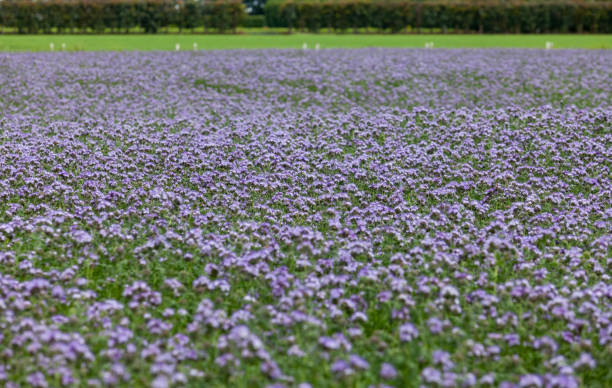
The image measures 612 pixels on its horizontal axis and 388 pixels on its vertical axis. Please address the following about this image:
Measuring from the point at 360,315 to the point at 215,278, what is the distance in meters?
1.70

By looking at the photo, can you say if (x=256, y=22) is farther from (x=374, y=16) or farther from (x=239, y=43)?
(x=239, y=43)

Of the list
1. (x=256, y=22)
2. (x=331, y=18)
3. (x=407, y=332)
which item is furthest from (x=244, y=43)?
(x=407, y=332)

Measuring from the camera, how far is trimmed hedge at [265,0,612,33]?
2251 inches

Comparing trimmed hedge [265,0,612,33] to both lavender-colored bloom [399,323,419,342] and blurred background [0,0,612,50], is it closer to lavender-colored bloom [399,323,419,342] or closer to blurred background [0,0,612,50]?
blurred background [0,0,612,50]

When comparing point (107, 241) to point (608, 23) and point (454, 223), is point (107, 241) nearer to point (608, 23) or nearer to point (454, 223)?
point (454, 223)

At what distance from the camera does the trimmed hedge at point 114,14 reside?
51156 millimetres

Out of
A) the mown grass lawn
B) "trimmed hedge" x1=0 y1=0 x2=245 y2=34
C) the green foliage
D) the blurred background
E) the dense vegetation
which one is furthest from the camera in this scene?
the green foliage

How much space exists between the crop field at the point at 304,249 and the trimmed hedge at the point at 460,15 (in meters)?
44.6

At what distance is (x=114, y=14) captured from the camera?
2077 inches

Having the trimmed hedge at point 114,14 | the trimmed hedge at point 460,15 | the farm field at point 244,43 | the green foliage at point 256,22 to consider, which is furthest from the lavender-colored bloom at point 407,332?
the green foliage at point 256,22

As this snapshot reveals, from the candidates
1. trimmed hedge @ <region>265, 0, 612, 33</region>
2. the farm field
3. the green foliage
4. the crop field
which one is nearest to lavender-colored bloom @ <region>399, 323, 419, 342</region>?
the crop field

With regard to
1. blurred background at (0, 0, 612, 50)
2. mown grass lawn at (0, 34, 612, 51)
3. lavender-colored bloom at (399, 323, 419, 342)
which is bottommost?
lavender-colored bloom at (399, 323, 419, 342)

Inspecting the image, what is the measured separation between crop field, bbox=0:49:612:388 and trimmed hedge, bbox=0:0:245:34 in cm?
4058

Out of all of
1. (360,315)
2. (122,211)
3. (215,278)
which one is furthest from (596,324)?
(122,211)
